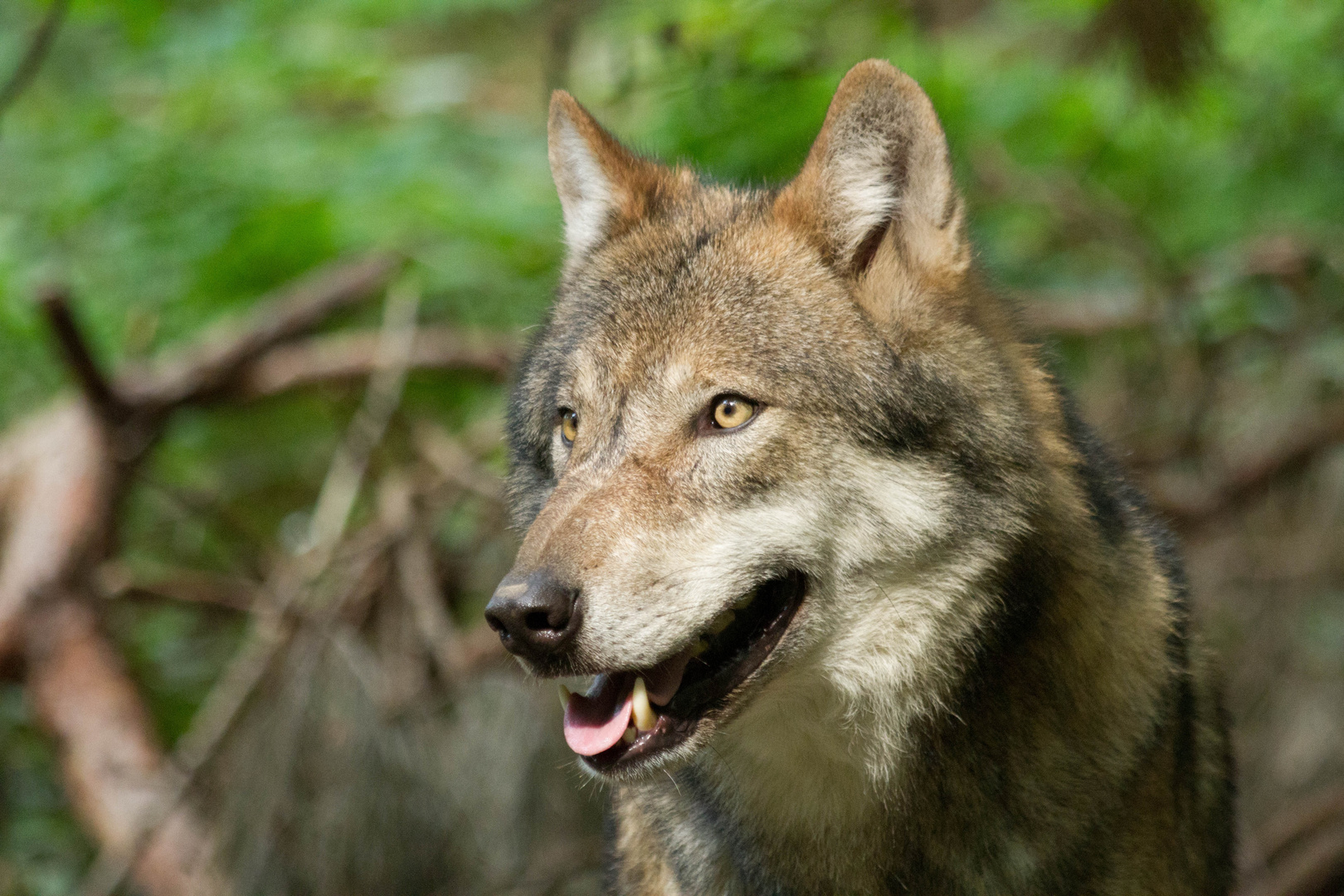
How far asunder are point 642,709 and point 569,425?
813 mm

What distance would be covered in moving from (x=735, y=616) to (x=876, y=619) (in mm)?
321

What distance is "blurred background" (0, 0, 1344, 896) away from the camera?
4.84 meters

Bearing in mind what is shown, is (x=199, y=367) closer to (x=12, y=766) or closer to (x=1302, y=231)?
(x=12, y=766)

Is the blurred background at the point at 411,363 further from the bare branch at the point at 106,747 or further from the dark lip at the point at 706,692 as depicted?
the dark lip at the point at 706,692

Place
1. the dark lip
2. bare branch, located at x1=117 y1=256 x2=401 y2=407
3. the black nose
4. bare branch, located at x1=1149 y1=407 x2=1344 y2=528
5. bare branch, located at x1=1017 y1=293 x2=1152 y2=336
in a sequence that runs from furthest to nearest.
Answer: bare branch, located at x1=1017 y1=293 x2=1152 y2=336 → bare branch, located at x1=117 y1=256 x2=401 y2=407 → bare branch, located at x1=1149 y1=407 x2=1344 y2=528 → the dark lip → the black nose

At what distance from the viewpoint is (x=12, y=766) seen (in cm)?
655

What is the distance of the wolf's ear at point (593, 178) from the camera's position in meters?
3.40

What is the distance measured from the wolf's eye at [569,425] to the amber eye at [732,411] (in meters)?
0.41

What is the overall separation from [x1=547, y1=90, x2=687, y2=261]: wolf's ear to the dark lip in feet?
4.19

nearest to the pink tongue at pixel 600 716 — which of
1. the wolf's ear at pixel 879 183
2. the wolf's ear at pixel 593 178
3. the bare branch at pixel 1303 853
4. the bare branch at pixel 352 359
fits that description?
the wolf's ear at pixel 879 183

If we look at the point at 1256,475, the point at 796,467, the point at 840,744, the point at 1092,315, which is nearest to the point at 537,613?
the point at 796,467

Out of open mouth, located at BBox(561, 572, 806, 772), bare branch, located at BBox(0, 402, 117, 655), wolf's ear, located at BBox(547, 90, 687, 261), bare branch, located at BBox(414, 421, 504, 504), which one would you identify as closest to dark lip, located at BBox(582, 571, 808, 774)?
open mouth, located at BBox(561, 572, 806, 772)

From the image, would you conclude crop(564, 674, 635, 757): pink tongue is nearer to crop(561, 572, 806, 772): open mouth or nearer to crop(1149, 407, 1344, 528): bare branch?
crop(561, 572, 806, 772): open mouth

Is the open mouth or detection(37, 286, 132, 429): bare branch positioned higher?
Result: detection(37, 286, 132, 429): bare branch
